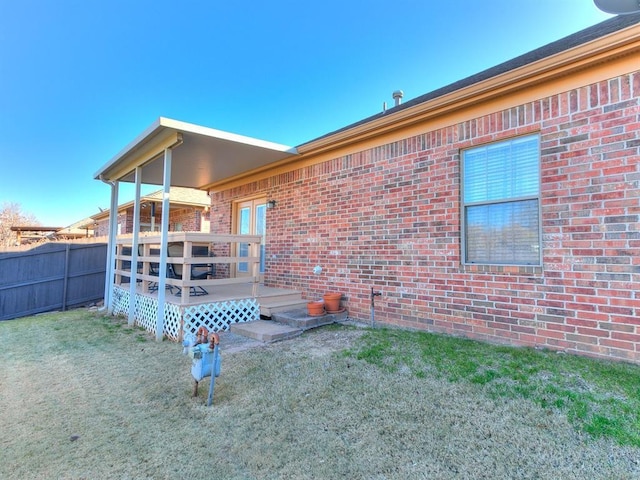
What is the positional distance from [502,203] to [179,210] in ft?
45.0

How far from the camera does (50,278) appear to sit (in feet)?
28.7

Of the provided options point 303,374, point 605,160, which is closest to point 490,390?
point 303,374

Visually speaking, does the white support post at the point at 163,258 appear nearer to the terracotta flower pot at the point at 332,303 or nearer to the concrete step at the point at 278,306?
the concrete step at the point at 278,306

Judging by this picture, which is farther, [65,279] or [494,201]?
[65,279]

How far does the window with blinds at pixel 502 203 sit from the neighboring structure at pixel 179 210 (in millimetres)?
9720

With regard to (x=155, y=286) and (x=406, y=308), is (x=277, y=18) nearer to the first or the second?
(x=155, y=286)

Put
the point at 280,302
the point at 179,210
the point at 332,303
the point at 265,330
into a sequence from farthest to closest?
the point at 179,210 → the point at 280,302 → the point at 332,303 → the point at 265,330

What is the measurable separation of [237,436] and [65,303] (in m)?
9.21

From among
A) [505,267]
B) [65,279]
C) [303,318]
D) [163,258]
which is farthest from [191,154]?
[65,279]

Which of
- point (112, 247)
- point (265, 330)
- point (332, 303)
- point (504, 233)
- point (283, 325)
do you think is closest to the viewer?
point (504, 233)

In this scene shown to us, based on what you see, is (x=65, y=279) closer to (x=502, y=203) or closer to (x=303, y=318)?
(x=303, y=318)

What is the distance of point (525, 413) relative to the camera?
241cm

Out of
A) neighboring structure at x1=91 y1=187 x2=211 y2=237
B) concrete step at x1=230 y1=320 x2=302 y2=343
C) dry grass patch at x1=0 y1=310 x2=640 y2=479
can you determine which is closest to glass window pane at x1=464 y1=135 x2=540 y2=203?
dry grass patch at x1=0 y1=310 x2=640 y2=479

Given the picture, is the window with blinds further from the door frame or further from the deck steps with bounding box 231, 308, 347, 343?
the door frame
